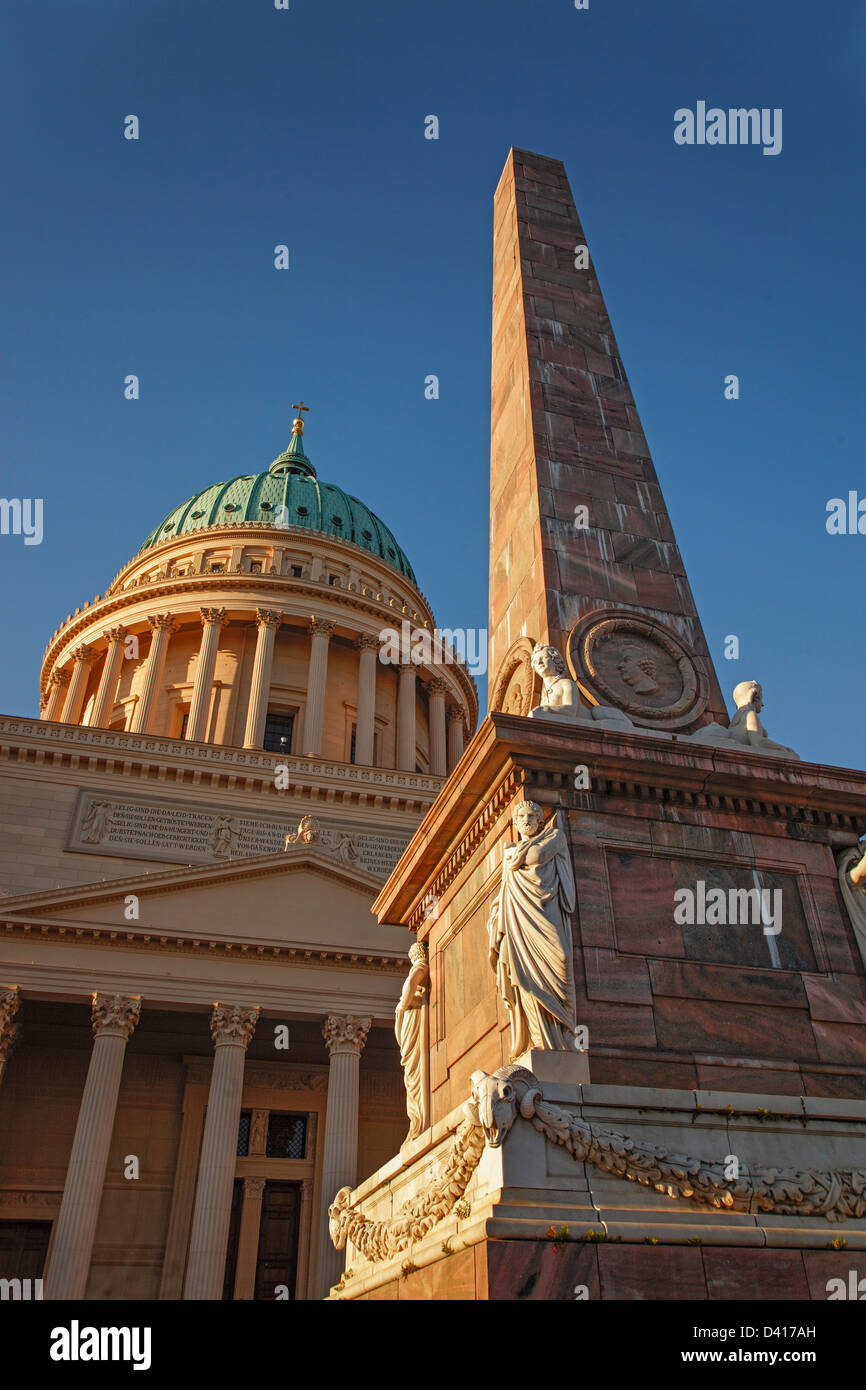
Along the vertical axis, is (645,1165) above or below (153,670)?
below

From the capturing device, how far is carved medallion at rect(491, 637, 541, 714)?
9.97 meters

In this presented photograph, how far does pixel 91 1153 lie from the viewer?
23.0 meters

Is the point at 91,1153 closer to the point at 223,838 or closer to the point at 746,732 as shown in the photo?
the point at 223,838

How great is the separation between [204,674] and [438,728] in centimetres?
1252

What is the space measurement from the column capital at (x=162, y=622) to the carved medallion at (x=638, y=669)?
42.9 metres

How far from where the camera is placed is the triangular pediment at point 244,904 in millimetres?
25734

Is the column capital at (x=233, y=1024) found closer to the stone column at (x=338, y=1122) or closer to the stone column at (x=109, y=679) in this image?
the stone column at (x=338, y=1122)

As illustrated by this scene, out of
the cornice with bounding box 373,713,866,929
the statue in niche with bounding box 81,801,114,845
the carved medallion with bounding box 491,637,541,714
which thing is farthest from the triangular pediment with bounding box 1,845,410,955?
the cornice with bounding box 373,713,866,929

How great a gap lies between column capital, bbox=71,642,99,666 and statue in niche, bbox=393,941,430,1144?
4588 centimetres

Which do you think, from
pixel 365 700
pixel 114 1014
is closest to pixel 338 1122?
pixel 114 1014

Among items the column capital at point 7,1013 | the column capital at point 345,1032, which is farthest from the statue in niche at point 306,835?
the column capital at point 7,1013

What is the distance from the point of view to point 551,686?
9.23 meters
